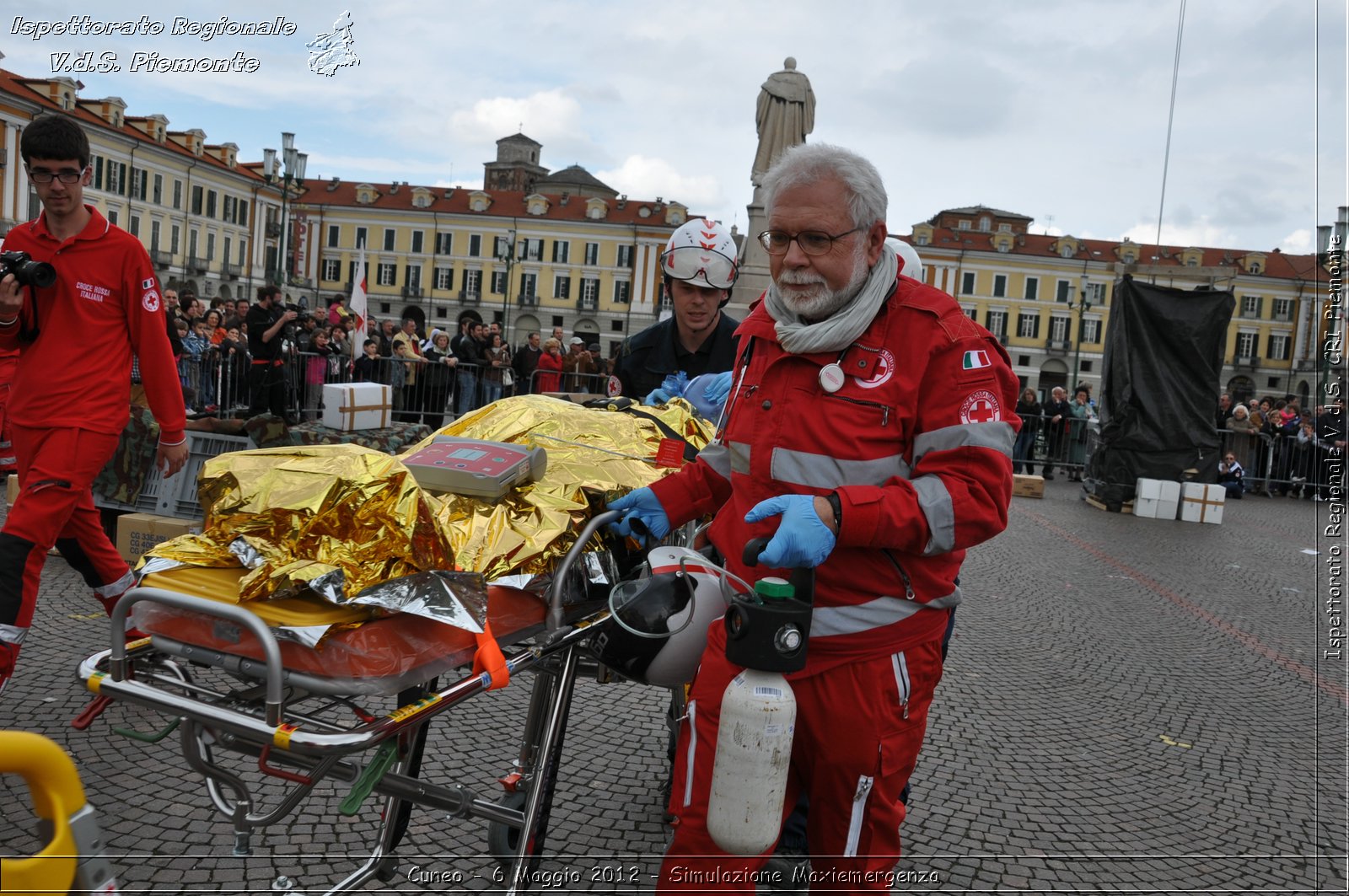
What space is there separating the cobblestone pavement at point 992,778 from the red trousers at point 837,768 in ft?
3.16

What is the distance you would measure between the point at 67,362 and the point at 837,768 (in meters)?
3.10

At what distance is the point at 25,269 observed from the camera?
357 cm

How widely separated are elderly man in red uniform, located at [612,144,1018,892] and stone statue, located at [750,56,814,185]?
1822 centimetres

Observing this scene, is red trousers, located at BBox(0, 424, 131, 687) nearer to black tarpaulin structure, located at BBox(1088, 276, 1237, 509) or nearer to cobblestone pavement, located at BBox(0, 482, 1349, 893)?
cobblestone pavement, located at BBox(0, 482, 1349, 893)

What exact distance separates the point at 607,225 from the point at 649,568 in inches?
3444

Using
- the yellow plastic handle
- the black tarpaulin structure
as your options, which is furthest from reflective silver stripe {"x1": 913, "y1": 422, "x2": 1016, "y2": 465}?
the black tarpaulin structure

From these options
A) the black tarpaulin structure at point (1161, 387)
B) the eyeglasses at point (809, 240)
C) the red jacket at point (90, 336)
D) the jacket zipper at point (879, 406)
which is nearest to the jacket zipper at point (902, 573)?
the jacket zipper at point (879, 406)

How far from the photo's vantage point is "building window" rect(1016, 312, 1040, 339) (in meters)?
86.8

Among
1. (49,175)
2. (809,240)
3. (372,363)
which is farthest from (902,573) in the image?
(372,363)

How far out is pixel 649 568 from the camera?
2.75 metres

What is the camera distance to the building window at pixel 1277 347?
85.4 meters

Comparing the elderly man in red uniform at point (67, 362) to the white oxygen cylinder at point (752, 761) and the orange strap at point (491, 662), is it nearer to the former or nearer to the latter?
the orange strap at point (491, 662)

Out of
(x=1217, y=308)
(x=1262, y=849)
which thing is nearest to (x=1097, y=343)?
(x=1217, y=308)

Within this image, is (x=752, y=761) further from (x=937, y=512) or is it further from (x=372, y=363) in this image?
(x=372, y=363)
